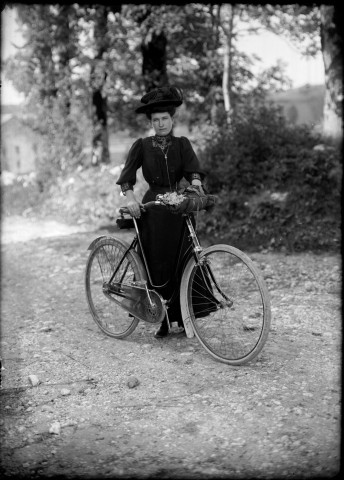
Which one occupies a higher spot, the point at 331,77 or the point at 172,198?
the point at 331,77

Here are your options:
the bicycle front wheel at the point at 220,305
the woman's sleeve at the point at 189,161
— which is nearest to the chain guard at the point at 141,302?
the bicycle front wheel at the point at 220,305

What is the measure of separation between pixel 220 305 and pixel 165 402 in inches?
34.7

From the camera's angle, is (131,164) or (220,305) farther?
(131,164)

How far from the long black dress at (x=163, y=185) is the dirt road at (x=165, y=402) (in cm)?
64

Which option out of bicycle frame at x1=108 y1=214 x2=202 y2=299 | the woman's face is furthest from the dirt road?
the woman's face

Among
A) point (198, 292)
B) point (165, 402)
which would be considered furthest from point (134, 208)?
point (165, 402)

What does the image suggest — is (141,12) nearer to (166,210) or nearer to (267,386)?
(166,210)

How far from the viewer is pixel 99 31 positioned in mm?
15148

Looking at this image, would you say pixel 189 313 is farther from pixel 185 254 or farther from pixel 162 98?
pixel 162 98

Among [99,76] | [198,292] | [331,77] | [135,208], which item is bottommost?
[198,292]

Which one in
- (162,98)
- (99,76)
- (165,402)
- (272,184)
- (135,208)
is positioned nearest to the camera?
(165,402)

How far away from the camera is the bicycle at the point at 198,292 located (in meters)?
4.09

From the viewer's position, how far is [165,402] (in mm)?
3627

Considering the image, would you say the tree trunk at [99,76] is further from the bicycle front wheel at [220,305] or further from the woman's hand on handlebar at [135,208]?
the bicycle front wheel at [220,305]
